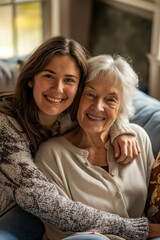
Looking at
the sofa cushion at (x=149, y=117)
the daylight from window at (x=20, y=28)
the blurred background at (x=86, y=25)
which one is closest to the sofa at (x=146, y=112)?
the sofa cushion at (x=149, y=117)

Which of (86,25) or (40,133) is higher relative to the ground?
(40,133)

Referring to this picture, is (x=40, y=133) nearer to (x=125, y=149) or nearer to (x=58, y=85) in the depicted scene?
(x=58, y=85)

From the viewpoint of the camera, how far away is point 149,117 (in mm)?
1878

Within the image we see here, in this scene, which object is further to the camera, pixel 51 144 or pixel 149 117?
pixel 149 117

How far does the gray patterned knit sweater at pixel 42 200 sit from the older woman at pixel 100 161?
59 millimetres

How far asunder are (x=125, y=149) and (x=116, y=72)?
378mm

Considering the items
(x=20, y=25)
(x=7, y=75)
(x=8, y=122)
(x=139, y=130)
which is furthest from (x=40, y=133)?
(x=20, y=25)

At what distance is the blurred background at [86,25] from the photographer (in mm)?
3021

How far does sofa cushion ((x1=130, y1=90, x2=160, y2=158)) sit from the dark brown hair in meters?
0.43

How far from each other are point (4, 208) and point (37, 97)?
22.6 inches

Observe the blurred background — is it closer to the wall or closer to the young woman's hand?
the wall

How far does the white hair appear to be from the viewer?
62.3 inches

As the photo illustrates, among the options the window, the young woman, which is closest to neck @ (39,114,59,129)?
the young woman

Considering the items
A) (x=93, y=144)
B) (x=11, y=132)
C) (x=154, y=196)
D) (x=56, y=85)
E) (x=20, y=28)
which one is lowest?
(x=20, y=28)
